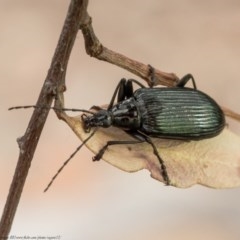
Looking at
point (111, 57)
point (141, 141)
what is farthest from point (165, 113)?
point (111, 57)

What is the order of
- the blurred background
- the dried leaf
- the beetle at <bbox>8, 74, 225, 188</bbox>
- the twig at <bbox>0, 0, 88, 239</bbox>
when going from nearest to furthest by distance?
1. the twig at <bbox>0, 0, 88, 239</bbox>
2. the dried leaf
3. the beetle at <bbox>8, 74, 225, 188</bbox>
4. the blurred background

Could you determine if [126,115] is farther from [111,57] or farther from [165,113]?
[111,57]

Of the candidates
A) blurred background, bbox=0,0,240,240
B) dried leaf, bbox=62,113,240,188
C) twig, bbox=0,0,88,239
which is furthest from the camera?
blurred background, bbox=0,0,240,240

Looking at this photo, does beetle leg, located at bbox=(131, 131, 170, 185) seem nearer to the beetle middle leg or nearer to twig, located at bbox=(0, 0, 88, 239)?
the beetle middle leg

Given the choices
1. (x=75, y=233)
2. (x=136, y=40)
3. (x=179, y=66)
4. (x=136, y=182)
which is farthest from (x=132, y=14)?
(x=75, y=233)

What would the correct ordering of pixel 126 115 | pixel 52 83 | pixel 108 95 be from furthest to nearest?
pixel 108 95
pixel 126 115
pixel 52 83

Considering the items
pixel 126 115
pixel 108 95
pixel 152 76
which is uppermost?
pixel 152 76

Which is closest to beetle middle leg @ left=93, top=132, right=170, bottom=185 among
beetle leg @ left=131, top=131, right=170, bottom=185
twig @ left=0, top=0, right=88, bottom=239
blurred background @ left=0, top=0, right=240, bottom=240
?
beetle leg @ left=131, top=131, right=170, bottom=185
